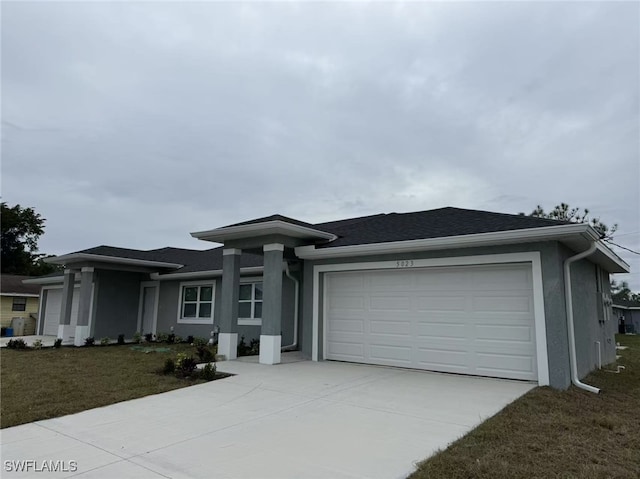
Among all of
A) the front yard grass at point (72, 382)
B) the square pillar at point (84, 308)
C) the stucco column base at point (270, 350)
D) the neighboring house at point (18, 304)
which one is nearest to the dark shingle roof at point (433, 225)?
the stucco column base at point (270, 350)

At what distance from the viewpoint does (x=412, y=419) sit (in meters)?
5.48

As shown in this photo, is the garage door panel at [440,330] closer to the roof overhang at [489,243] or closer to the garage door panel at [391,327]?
the garage door panel at [391,327]

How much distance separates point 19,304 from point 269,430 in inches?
1024

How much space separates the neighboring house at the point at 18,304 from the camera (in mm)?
23562

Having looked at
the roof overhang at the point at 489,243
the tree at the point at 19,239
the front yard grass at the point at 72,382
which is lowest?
the front yard grass at the point at 72,382

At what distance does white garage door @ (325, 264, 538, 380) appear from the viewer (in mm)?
8141

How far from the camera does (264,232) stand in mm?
10562

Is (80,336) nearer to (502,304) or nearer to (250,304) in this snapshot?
(250,304)

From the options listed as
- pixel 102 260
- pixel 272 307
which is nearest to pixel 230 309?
pixel 272 307

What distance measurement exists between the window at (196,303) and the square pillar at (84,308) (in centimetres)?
341

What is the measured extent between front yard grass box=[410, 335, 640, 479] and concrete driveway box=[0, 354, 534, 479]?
0.91 ft

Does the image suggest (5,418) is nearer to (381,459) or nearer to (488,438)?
(381,459)

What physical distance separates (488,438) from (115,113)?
41.9ft

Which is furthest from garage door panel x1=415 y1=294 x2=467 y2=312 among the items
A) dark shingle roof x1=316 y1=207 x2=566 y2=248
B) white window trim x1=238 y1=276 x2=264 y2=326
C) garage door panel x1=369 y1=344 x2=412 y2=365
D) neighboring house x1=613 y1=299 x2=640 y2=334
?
neighboring house x1=613 y1=299 x2=640 y2=334
